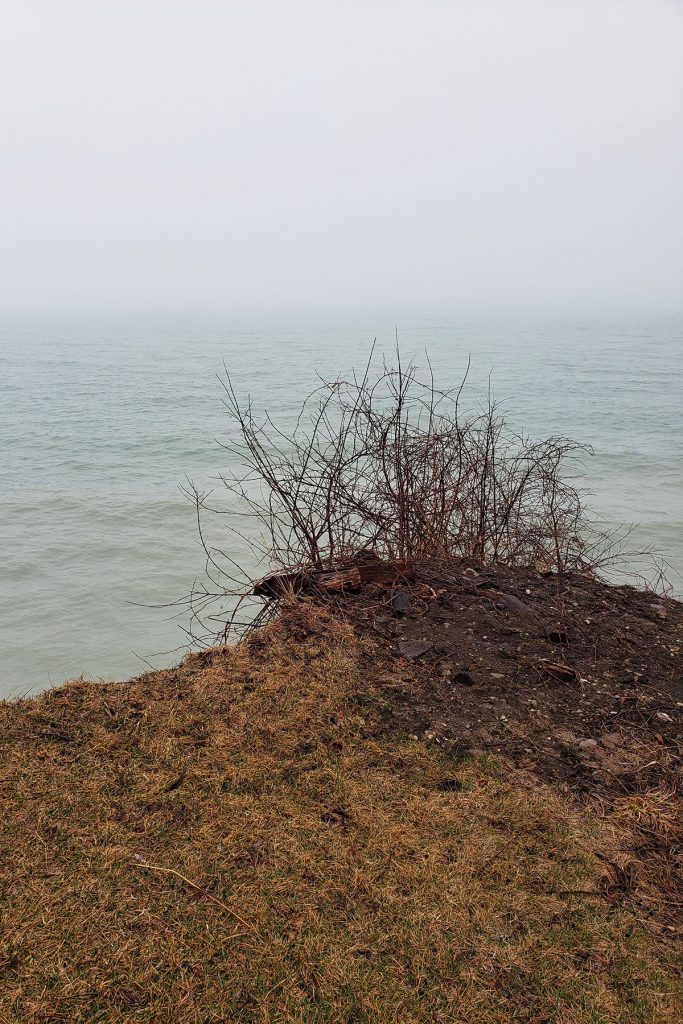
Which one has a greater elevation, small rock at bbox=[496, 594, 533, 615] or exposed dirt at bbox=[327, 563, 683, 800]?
small rock at bbox=[496, 594, 533, 615]

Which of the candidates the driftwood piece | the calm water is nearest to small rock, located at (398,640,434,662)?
the driftwood piece

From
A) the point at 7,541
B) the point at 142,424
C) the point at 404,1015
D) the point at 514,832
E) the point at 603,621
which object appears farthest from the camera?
the point at 142,424

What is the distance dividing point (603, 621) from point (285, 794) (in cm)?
236

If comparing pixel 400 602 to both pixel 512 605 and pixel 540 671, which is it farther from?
pixel 540 671

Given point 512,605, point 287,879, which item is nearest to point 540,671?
point 512,605

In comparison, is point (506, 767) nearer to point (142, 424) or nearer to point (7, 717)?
point (7, 717)

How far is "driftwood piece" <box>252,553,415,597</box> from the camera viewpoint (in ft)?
15.5

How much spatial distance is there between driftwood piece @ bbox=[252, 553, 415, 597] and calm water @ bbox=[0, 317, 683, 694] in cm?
370

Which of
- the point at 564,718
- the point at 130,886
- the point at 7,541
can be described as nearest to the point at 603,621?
the point at 564,718

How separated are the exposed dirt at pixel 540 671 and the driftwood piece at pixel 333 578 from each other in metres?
0.10

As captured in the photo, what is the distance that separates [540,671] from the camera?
382cm

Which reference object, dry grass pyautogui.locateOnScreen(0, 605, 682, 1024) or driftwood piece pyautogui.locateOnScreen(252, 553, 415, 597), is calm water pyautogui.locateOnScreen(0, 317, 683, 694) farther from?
dry grass pyautogui.locateOnScreen(0, 605, 682, 1024)

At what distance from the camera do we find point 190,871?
2488mm

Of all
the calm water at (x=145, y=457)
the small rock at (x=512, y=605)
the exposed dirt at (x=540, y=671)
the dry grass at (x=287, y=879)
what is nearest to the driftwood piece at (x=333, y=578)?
the exposed dirt at (x=540, y=671)
